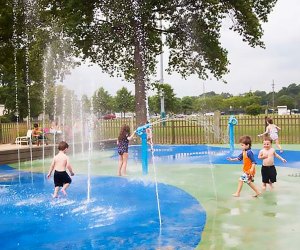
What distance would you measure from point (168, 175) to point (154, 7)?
1318cm

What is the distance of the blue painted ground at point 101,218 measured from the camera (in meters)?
5.55

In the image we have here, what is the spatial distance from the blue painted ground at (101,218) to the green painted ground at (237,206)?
12.0 inches

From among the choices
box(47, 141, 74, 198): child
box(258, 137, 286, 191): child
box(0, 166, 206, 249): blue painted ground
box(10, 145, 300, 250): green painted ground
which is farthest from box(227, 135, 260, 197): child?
box(47, 141, 74, 198): child

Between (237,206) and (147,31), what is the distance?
18081 millimetres

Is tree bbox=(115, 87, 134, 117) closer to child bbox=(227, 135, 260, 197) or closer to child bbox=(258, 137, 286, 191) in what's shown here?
child bbox=(258, 137, 286, 191)

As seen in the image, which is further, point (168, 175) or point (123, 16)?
point (123, 16)

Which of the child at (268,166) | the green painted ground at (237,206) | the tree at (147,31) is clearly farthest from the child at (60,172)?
the tree at (147,31)

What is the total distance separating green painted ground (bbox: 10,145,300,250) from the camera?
543 centimetres

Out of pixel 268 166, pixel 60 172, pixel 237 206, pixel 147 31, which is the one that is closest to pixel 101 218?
pixel 60 172

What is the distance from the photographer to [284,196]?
8.27m

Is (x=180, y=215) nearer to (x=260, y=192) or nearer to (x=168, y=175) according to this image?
(x=260, y=192)

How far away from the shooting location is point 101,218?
266 inches

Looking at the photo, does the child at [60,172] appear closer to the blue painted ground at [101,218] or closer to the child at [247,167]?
the blue painted ground at [101,218]

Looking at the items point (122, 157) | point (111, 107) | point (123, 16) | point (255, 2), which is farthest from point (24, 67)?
point (111, 107)
